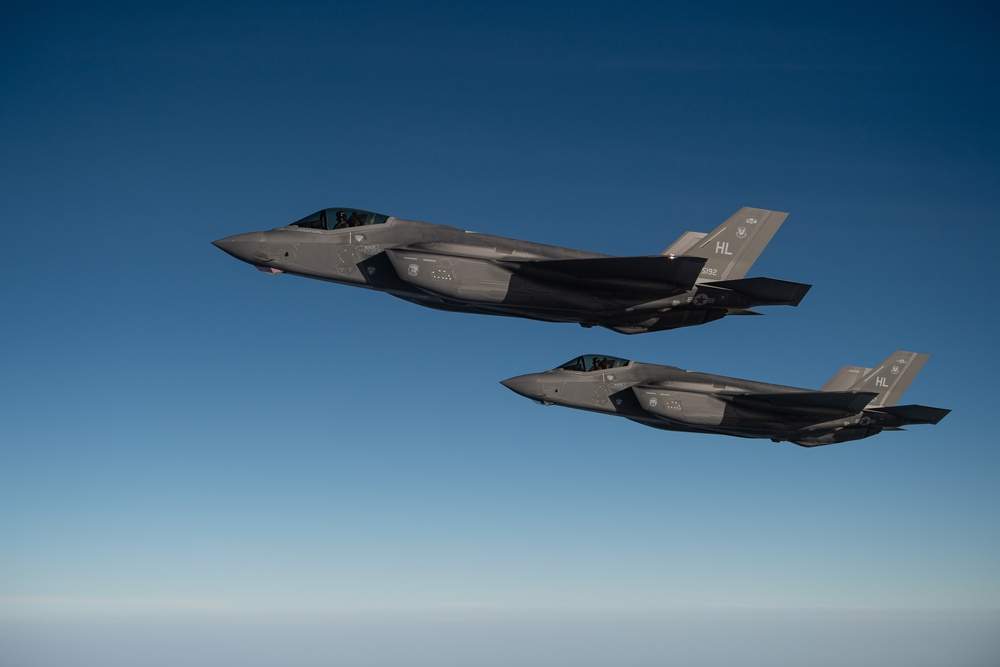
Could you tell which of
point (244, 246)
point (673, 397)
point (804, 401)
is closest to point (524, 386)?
point (673, 397)

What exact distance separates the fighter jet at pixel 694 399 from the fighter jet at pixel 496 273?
6.35 m

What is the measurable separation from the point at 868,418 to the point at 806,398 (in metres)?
4.69

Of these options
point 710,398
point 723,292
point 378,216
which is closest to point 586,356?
point 710,398

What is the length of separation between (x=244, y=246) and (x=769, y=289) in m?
18.7

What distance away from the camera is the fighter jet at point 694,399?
40.2m

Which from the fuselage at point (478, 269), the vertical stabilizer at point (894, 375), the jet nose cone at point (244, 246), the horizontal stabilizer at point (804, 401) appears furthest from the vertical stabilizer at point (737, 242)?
the jet nose cone at point (244, 246)

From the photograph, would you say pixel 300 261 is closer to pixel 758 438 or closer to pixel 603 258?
pixel 603 258

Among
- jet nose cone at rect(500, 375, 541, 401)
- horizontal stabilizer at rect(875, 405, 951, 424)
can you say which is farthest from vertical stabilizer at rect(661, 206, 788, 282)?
horizontal stabilizer at rect(875, 405, 951, 424)

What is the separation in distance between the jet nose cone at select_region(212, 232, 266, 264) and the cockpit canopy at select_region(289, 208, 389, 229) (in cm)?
176

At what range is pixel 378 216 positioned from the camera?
34.1 meters

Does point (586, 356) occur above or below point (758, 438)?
above

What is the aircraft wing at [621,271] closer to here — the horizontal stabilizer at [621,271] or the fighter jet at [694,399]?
the horizontal stabilizer at [621,271]

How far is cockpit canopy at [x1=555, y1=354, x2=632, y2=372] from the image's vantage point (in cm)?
4106

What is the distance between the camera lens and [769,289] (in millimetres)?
32688
